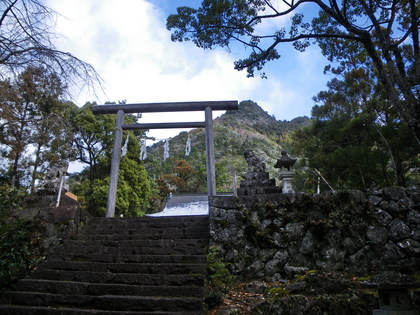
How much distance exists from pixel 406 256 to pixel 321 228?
1.57m

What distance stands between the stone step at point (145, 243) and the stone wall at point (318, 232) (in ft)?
1.14

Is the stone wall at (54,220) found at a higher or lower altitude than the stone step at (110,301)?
higher

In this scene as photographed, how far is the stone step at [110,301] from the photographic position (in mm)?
3658

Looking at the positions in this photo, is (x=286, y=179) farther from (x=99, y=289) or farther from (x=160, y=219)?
(x=99, y=289)

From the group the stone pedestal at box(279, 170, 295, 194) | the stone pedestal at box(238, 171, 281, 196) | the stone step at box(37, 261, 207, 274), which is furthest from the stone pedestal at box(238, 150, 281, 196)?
the stone step at box(37, 261, 207, 274)

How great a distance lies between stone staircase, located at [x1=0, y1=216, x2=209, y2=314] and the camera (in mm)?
3744

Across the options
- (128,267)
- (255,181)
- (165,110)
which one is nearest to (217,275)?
(128,267)

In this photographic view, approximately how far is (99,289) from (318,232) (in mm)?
3911

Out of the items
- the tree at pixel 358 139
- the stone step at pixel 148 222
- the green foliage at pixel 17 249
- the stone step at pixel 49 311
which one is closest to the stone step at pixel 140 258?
the green foliage at pixel 17 249

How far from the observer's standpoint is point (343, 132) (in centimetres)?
1191

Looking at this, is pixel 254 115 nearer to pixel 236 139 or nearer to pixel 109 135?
pixel 236 139

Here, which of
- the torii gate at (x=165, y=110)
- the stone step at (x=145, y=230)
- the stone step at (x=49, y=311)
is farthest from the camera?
the torii gate at (x=165, y=110)

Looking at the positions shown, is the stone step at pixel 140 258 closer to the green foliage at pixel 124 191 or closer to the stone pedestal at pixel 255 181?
the stone pedestal at pixel 255 181

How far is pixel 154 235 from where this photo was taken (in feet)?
18.8
